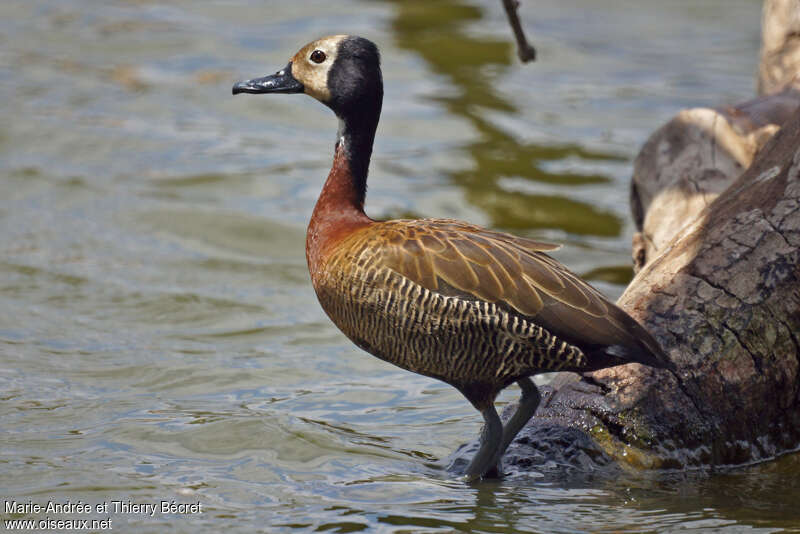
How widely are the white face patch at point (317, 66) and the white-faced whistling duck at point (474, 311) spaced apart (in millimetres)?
824

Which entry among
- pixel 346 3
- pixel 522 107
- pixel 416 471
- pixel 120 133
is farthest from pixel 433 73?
pixel 416 471

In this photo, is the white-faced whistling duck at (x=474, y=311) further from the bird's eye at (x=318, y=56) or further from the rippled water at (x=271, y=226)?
the bird's eye at (x=318, y=56)

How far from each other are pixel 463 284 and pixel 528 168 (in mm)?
7148

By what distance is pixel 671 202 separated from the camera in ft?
23.7

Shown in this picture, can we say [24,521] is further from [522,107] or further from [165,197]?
[522,107]

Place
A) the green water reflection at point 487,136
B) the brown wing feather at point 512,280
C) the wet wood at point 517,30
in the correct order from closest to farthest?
the brown wing feather at point 512,280
the wet wood at point 517,30
the green water reflection at point 487,136

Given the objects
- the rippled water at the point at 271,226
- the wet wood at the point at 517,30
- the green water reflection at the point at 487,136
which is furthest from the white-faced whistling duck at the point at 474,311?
the green water reflection at the point at 487,136

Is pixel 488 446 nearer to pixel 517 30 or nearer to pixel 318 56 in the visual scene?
pixel 318 56

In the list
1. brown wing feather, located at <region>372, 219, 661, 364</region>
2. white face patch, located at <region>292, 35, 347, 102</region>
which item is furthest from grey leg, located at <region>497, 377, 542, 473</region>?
white face patch, located at <region>292, 35, 347, 102</region>

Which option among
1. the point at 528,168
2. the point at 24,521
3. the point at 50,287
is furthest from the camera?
the point at 528,168

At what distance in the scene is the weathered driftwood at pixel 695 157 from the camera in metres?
7.11

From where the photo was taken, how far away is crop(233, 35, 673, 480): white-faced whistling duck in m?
5.09

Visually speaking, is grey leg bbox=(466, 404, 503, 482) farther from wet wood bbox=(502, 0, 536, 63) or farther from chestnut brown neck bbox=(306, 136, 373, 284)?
wet wood bbox=(502, 0, 536, 63)

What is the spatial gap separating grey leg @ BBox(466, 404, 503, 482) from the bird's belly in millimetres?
213
